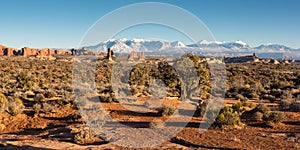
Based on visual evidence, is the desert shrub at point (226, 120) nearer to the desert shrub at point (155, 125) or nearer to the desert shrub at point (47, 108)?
the desert shrub at point (155, 125)

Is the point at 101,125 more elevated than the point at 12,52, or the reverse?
the point at 12,52

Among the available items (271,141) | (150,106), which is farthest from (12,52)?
(271,141)

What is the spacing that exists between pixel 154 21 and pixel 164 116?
5.28 m

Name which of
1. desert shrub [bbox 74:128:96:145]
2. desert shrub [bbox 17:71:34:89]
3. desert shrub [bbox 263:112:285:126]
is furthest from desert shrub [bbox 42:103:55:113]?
desert shrub [bbox 263:112:285:126]

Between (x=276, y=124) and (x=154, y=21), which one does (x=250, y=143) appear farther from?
(x=154, y=21)

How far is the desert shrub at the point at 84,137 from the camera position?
1119 centimetres

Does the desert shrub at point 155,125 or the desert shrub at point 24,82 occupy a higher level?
→ the desert shrub at point 24,82

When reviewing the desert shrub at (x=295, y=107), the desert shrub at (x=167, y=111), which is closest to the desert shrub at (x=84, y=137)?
the desert shrub at (x=167, y=111)

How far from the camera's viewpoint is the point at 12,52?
442ft

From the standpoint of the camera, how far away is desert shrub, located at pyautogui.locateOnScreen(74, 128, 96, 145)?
11188mm

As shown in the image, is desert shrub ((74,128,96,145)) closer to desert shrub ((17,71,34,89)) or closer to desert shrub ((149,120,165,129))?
desert shrub ((149,120,165,129))

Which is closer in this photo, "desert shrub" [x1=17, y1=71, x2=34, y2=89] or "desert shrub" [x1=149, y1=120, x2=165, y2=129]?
"desert shrub" [x1=149, y1=120, x2=165, y2=129]

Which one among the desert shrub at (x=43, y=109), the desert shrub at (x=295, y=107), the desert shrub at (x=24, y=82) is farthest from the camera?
the desert shrub at (x=24, y=82)

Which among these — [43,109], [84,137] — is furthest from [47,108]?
[84,137]
